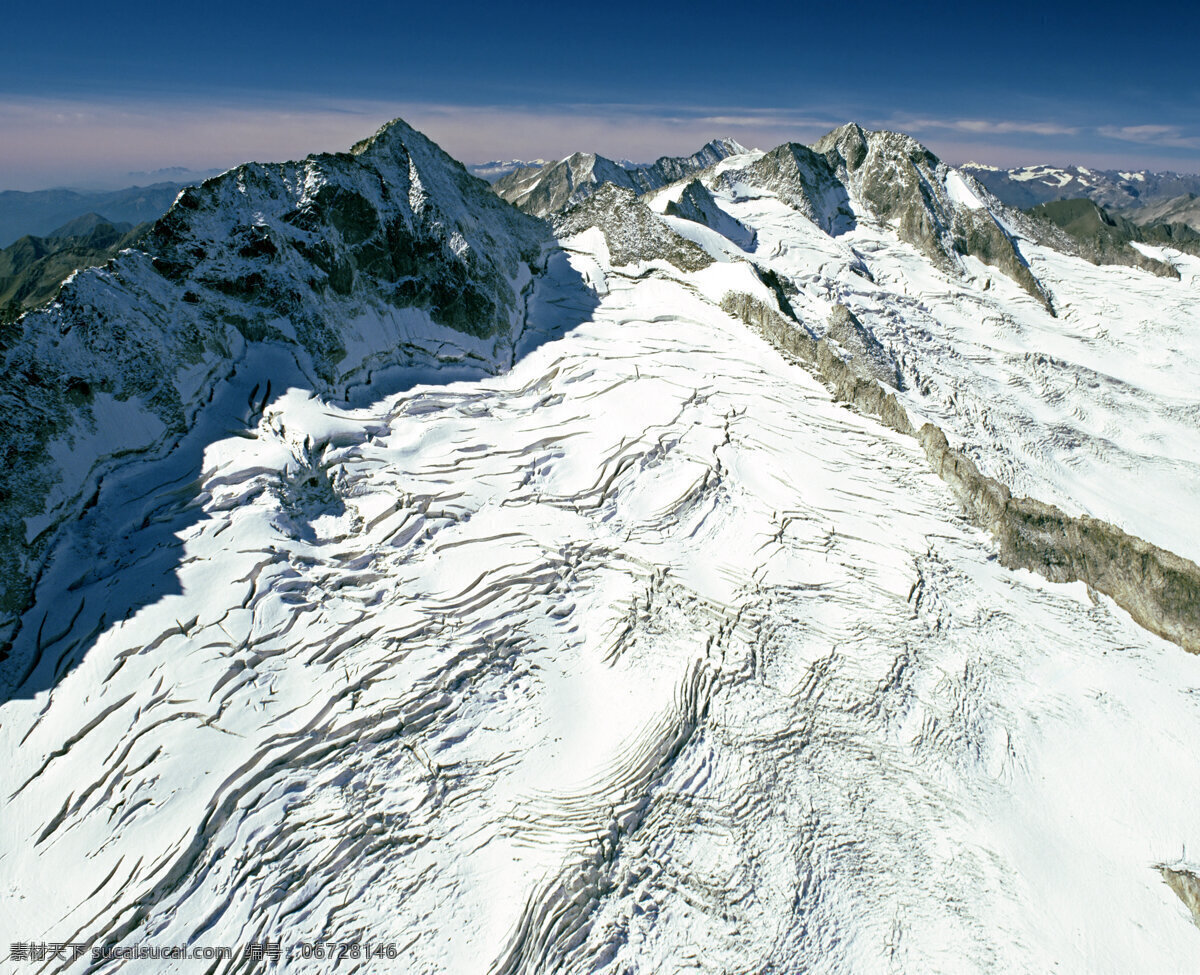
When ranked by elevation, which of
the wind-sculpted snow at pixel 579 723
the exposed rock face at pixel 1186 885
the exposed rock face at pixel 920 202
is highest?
the exposed rock face at pixel 920 202

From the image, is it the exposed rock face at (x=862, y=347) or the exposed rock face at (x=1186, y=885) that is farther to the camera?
the exposed rock face at (x=862, y=347)

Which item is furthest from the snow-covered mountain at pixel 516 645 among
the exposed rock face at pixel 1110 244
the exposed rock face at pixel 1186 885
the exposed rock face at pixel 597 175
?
the exposed rock face at pixel 597 175

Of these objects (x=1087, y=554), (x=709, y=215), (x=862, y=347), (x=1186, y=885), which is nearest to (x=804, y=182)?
(x=709, y=215)

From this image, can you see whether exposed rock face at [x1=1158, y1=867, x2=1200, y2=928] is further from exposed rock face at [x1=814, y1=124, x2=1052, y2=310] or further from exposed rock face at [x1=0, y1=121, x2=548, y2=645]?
exposed rock face at [x1=814, y1=124, x2=1052, y2=310]

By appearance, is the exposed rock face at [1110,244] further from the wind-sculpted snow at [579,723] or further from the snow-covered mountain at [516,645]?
the wind-sculpted snow at [579,723]

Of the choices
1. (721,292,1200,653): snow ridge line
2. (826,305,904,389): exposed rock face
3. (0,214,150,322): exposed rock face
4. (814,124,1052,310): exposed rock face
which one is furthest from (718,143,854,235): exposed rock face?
(0,214,150,322): exposed rock face

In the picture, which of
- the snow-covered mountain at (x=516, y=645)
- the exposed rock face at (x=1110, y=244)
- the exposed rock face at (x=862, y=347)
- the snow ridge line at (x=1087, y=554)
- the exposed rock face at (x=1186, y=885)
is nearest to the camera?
the snow-covered mountain at (x=516, y=645)
